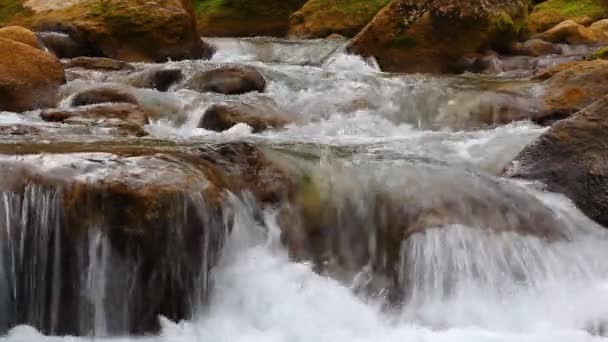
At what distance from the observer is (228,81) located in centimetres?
1009

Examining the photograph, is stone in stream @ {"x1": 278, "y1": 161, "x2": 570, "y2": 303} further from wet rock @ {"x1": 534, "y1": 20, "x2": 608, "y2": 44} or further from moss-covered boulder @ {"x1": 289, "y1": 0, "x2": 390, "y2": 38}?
moss-covered boulder @ {"x1": 289, "y1": 0, "x2": 390, "y2": 38}

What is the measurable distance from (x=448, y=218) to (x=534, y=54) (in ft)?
29.3

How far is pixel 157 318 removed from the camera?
492cm

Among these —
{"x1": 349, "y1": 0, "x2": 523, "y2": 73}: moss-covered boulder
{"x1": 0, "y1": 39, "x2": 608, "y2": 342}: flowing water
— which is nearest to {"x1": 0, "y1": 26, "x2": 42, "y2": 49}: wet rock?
{"x1": 0, "y1": 39, "x2": 608, "y2": 342}: flowing water

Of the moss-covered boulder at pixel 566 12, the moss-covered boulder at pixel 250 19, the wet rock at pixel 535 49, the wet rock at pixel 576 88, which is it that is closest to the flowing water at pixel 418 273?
the wet rock at pixel 576 88

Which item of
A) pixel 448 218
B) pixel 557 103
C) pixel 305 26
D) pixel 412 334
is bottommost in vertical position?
pixel 412 334

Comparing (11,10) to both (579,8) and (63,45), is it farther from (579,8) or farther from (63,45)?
(579,8)

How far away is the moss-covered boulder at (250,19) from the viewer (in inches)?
814

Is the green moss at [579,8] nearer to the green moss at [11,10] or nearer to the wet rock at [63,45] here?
the wet rock at [63,45]

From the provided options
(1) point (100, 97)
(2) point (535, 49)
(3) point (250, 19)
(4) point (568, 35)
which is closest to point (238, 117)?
(1) point (100, 97)

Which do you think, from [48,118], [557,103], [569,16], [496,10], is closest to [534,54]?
[496,10]

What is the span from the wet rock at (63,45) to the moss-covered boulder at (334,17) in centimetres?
577

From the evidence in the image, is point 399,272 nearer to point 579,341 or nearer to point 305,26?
point 579,341

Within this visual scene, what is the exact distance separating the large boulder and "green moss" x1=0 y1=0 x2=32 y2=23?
7.20ft
